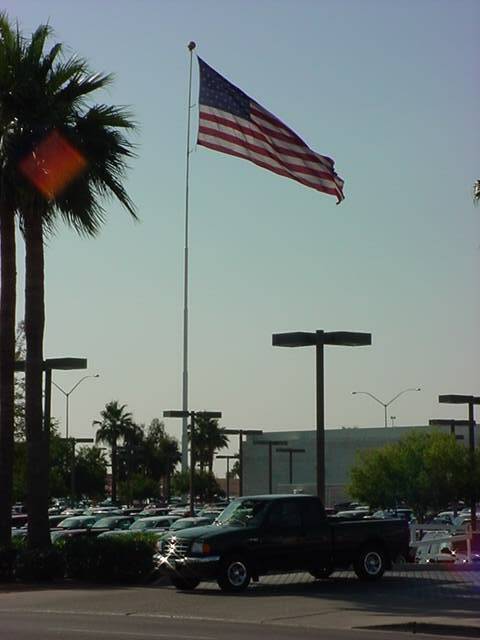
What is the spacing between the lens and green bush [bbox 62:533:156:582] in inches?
1048

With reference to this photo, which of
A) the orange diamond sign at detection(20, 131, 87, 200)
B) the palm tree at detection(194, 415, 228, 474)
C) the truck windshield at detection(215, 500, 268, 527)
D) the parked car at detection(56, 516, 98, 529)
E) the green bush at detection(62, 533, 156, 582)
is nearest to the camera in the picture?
the truck windshield at detection(215, 500, 268, 527)

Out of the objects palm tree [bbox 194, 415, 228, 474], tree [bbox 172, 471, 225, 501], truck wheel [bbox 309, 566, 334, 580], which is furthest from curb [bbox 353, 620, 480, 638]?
palm tree [bbox 194, 415, 228, 474]

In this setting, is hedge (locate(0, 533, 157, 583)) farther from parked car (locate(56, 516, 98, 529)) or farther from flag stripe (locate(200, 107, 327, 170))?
parked car (locate(56, 516, 98, 529))

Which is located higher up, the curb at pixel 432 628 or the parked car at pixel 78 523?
the curb at pixel 432 628

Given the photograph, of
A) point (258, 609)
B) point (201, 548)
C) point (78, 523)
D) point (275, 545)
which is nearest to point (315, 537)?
point (275, 545)

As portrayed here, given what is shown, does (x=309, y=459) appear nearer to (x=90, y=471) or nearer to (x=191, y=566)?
(x=90, y=471)

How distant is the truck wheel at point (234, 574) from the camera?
23.1 meters

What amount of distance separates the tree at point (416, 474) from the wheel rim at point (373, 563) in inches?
1951

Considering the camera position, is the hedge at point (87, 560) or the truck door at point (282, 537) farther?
the hedge at point (87, 560)

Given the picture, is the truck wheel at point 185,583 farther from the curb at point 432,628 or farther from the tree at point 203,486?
the tree at point 203,486

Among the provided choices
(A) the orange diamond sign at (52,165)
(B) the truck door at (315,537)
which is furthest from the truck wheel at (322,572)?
(A) the orange diamond sign at (52,165)

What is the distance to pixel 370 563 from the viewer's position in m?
24.7

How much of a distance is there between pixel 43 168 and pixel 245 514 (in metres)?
9.45

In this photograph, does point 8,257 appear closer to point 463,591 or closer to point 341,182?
point 341,182
